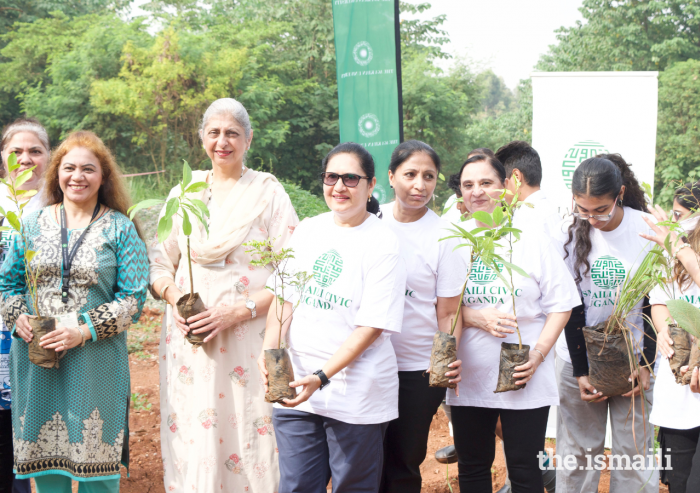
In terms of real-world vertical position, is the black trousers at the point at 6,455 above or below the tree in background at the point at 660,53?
below

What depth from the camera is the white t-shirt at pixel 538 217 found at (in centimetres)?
268

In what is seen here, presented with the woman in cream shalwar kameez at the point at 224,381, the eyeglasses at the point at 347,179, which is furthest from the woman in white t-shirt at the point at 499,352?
the woman in cream shalwar kameez at the point at 224,381

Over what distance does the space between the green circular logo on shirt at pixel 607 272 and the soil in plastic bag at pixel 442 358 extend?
0.95 meters

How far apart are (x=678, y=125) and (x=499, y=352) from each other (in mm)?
14955

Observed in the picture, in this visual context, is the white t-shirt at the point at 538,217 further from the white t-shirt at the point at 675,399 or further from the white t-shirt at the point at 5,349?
the white t-shirt at the point at 5,349

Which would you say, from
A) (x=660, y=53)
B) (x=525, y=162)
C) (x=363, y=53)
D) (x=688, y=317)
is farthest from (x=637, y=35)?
(x=688, y=317)

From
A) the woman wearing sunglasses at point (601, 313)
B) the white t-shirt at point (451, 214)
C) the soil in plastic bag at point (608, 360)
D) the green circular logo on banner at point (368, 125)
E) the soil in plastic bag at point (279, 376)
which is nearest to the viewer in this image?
the soil in plastic bag at point (279, 376)

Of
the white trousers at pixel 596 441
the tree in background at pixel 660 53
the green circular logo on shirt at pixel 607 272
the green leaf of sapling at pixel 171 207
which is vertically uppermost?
the tree in background at pixel 660 53

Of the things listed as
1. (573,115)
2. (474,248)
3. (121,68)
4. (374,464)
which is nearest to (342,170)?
(474,248)

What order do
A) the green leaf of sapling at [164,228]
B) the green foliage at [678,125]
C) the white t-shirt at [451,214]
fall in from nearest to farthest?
the green leaf of sapling at [164,228]
the white t-shirt at [451,214]
the green foliage at [678,125]

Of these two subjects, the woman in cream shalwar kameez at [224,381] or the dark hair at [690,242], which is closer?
the dark hair at [690,242]

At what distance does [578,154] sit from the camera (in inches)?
171

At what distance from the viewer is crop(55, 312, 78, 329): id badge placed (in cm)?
258

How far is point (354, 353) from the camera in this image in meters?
2.26
